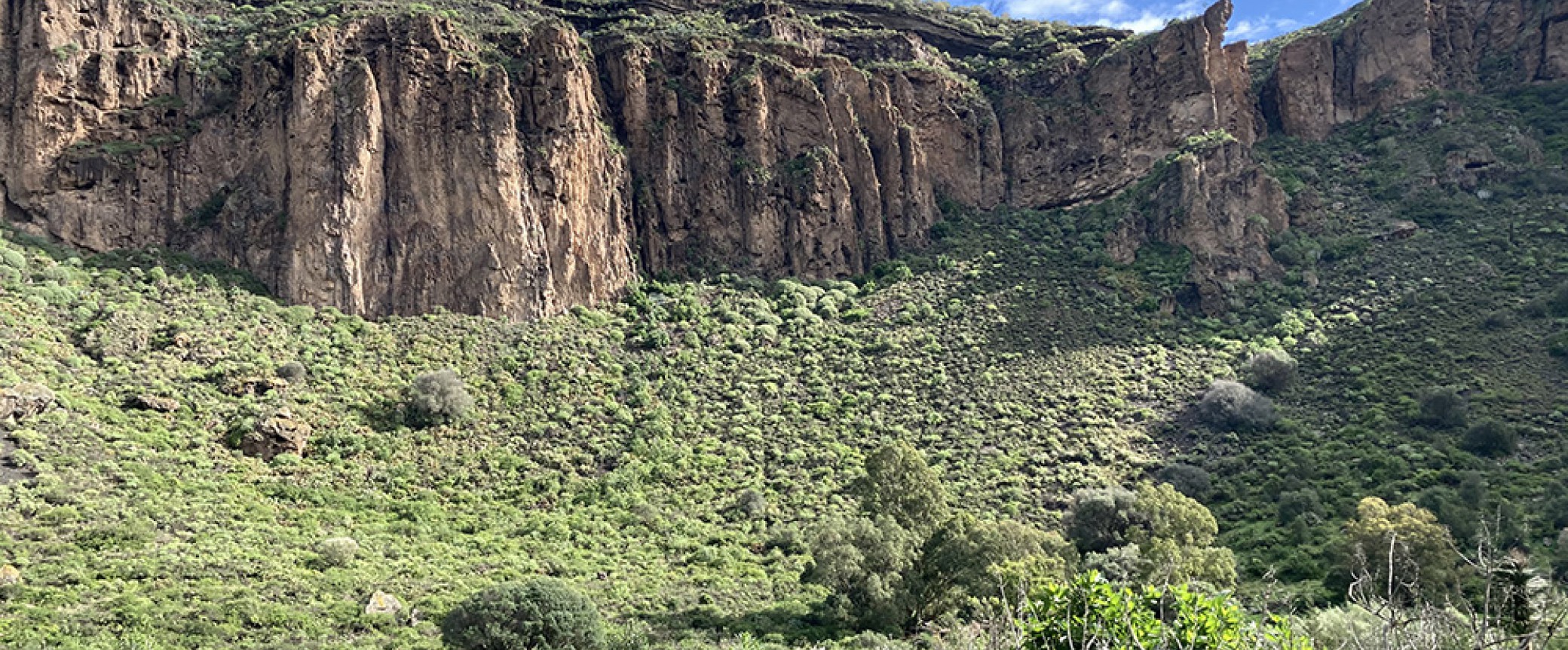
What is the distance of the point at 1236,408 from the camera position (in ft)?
170

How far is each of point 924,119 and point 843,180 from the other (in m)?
10.6

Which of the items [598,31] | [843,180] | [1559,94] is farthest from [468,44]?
[1559,94]

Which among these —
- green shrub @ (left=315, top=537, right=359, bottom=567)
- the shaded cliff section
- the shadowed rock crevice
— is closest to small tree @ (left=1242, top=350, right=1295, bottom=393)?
the shadowed rock crevice

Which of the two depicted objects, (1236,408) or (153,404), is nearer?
(153,404)

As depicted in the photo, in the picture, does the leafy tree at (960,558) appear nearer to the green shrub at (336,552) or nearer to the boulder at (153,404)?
the green shrub at (336,552)

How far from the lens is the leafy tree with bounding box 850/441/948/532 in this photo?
3838cm

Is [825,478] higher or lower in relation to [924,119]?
lower

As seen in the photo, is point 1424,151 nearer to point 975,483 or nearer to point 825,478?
point 975,483

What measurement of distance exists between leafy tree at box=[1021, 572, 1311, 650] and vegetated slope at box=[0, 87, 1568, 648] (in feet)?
63.8

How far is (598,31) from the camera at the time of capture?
2862 inches

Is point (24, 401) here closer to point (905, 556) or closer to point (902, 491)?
point (902, 491)

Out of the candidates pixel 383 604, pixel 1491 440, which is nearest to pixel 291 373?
pixel 383 604

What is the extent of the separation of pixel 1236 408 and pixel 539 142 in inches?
1594

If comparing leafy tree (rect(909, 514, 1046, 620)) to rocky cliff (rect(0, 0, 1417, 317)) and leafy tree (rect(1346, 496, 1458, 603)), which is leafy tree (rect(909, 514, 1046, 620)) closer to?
leafy tree (rect(1346, 496, 1458, 603))
